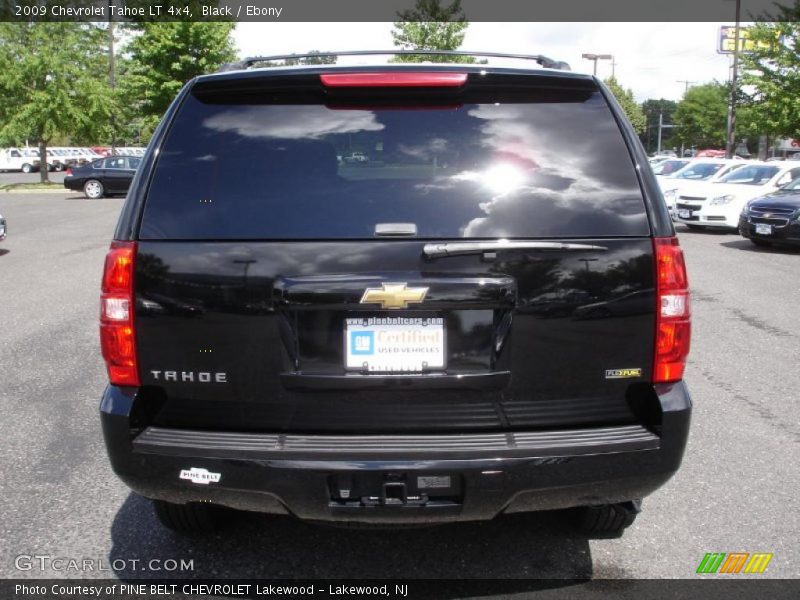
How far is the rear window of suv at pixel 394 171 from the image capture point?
267 cm

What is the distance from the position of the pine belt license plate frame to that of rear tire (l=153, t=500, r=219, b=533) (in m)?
1.13

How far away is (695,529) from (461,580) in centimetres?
120

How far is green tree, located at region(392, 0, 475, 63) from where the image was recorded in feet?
135

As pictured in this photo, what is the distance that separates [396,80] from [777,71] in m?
33.5

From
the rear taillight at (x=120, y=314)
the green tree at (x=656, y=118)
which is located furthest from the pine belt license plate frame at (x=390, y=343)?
the green tree at (x=656, y=118)

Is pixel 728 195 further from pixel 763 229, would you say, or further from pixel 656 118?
pixel 656 118

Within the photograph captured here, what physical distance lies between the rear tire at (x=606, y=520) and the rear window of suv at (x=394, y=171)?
1.29m

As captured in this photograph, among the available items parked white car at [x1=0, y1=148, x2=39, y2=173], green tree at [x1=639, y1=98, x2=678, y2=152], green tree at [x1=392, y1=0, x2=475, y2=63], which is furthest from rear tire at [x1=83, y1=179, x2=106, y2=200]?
green tree at [x1=639, y1=98, x2=678, y2=152]

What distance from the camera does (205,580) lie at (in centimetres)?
313

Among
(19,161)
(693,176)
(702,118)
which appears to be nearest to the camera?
(693,176)

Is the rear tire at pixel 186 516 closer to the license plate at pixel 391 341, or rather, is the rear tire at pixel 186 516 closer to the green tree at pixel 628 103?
the license plate at pixel 391 341

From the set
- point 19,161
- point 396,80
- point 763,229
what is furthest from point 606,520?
point 19,161

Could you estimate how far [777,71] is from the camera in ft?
103

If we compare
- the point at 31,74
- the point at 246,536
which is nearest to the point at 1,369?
the point at 246,536
